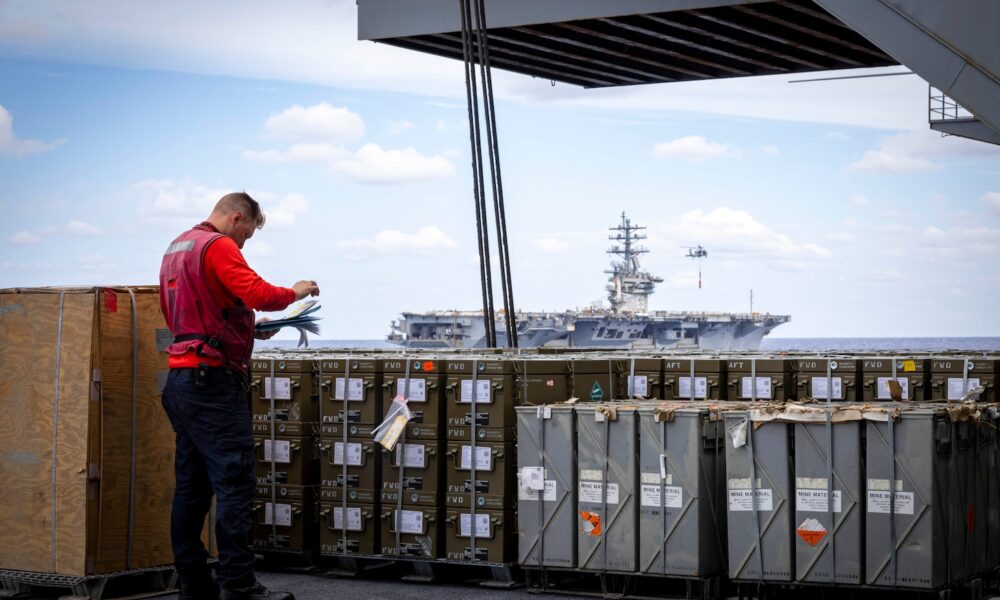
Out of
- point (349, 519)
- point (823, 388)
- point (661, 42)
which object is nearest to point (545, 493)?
point (349, 519)

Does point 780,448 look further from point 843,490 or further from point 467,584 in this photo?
point 467,584

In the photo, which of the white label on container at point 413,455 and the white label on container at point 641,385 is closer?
the white label on container at point 413,455

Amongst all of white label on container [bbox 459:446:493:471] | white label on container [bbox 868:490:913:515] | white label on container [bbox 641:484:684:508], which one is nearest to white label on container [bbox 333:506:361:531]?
white label on container [bbox 459:446:493:471]

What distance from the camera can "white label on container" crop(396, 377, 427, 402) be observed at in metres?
9.09

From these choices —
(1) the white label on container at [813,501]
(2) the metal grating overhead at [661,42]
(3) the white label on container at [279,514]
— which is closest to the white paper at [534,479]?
(1) the white label on container at [813,501]

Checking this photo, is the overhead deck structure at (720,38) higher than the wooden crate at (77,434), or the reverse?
the overhead deck structure at (720,38)

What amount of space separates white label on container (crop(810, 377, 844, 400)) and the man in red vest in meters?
6.17

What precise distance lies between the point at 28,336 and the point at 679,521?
452 cm

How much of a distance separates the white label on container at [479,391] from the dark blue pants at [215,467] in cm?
223

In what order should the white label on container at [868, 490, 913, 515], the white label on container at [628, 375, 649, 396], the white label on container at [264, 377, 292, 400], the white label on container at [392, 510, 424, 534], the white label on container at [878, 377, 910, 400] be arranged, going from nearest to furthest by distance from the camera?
the white label on container at [868, 490, 913, 515], the white label on container at [392, 510, 424, 534], the white label on container at [264, 377, 292, 400], the white label on container at [628, 375, 649, 396], the white label on container at [878, 377, 910, 400]

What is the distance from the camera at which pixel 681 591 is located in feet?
27.3

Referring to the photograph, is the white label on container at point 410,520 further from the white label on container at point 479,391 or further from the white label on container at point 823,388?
the white label on container at point 823,388

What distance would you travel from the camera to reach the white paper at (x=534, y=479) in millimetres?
8414

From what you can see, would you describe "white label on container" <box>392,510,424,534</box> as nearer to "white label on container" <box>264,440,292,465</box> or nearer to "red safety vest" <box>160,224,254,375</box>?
"white label on container" <box>264,440,292,465</box>
